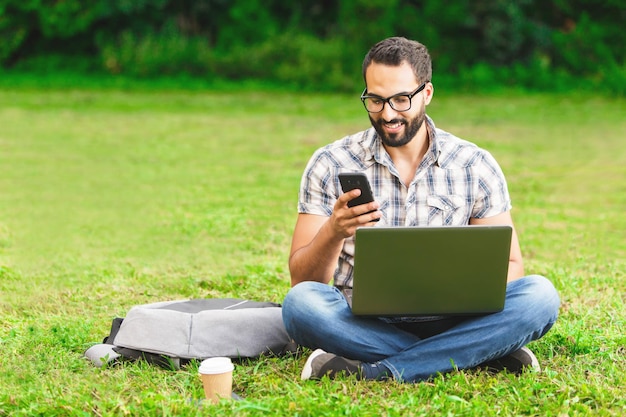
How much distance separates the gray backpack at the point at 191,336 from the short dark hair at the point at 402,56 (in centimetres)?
124

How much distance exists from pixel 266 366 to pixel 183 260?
7.57 ft

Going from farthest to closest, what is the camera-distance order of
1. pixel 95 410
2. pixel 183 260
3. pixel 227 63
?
1. pixel 227 63
2. pixel 183 260
3. pixel 95 410

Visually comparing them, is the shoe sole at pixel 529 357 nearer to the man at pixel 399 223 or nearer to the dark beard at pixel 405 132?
the man at pixel 399 223

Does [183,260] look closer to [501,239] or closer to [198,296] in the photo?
[198,296]

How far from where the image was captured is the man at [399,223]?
370 centimetres

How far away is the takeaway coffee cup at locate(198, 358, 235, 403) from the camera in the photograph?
336 centimetres

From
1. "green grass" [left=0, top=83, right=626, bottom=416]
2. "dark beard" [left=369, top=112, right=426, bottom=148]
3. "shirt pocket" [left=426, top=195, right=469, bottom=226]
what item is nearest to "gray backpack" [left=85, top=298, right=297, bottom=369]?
"green grass" [left=0, top=83, right=626, bottom=416]

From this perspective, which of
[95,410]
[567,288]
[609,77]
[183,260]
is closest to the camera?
[95,410]

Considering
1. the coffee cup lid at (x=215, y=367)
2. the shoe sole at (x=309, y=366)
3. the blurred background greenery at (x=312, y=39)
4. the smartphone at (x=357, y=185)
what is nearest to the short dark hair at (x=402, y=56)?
the smartphone at (x=357, y=185)

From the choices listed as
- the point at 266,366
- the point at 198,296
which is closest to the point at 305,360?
the point at 266,366

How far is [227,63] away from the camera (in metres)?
18.5

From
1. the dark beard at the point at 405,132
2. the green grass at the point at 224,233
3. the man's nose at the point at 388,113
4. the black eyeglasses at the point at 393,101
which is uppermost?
the black eyeglasses at the point at 393,101

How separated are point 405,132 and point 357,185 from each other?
64 cm

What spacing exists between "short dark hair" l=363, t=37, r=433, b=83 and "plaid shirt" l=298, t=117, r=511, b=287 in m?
0.29
